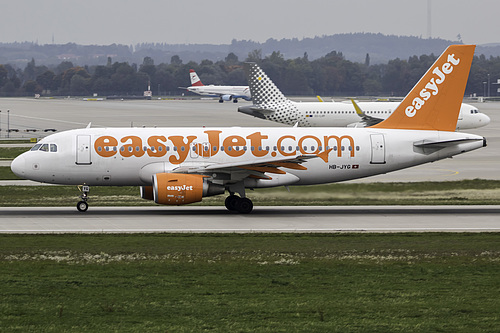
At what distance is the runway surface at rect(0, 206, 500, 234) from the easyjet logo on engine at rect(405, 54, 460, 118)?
481 cm

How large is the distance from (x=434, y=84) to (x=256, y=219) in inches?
427

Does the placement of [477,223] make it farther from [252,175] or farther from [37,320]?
[37,320]

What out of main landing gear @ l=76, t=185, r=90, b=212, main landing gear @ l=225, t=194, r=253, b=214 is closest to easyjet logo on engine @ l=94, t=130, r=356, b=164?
main landing gear @ l=76, t=185, r=90, b=212

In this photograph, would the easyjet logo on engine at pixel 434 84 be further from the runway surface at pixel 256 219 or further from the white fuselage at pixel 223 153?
the runway surface at pixel 256 219

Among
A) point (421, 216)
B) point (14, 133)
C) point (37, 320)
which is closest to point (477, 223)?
point (421, 216)

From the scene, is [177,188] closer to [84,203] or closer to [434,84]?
[84,203]

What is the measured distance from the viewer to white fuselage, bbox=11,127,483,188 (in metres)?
36.6

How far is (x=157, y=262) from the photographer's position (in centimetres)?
2428

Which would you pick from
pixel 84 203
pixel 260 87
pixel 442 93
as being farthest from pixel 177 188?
pixel 260 87

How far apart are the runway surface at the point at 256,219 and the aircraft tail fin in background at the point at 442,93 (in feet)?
13.3

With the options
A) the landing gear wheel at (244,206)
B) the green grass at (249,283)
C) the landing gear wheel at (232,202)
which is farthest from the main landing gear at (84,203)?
the green grass at (249,283)

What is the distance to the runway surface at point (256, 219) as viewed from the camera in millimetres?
31984

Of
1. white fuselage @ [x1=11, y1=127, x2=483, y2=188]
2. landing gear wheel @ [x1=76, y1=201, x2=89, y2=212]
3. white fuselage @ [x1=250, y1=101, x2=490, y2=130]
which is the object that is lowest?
landing gear wheel @ [x1=76, y1=201, x2=89, y2=212]

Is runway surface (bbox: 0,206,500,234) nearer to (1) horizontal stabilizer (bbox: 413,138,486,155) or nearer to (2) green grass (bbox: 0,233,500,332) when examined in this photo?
(2) green grass (bbox: 0,233,500,332)
